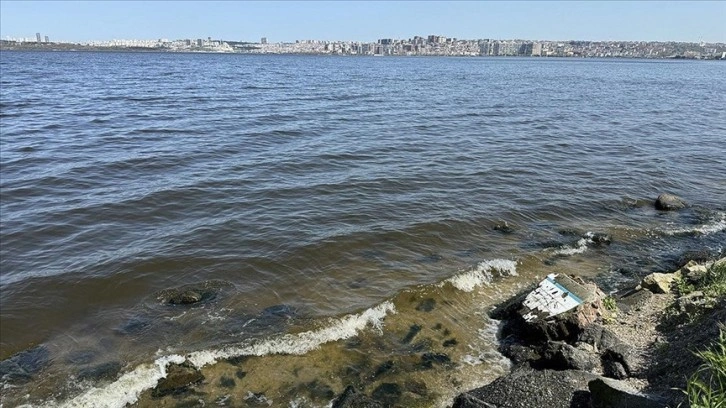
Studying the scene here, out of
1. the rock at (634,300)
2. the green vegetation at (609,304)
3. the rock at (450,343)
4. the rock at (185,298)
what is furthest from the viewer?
the rock at (185,298)

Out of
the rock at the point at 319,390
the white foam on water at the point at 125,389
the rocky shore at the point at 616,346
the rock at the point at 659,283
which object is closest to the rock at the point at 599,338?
the rocky shore at the point at 616,346

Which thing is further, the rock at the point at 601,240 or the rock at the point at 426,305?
the rock at the point at 601,240

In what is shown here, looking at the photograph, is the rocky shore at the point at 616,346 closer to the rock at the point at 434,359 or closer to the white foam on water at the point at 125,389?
the rock at the point at 434,359

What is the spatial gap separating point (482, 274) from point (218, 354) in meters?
7.20

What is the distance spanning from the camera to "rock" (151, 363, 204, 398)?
8.50 metres

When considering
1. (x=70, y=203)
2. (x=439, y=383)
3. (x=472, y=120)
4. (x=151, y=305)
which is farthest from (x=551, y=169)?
(x=70, y=203)

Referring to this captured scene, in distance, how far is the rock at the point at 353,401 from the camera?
7785mm

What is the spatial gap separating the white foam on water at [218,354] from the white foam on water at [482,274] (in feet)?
Answer: 7.02

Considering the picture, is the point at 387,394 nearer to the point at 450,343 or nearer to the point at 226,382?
the point at 450,343

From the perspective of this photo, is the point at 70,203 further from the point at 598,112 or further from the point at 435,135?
the point at 598,112

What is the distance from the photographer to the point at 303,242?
14.8 meters

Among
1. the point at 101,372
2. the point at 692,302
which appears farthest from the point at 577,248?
the point at 101,372

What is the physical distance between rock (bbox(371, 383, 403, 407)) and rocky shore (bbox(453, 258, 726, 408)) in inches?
54.6

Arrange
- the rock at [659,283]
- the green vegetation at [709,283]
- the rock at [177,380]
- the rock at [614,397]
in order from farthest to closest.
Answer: the rock at [659,283] → the green vegetation at [709,283] → the rock at [177,380] → the rock at [614,397]
